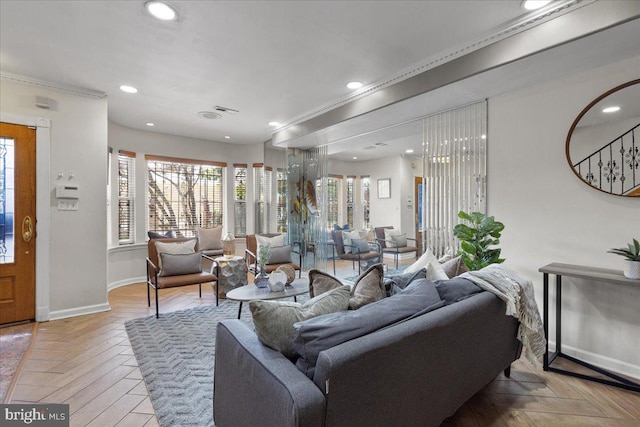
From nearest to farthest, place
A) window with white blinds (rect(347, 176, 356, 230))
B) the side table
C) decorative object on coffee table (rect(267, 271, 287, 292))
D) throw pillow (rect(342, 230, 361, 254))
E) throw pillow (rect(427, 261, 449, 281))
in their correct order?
throw pillow (rect(427, 261, 449, 281)) → decorative object on coffee table (rect(267, 271, 287, 292)) → the side table → throw pillow (rect(342, 230, 361, 254)) → window with white blinds (rect(347, 176, 356, 230))

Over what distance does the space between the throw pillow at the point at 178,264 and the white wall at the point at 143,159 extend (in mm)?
1804

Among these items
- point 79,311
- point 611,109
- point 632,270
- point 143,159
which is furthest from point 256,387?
point 143,159

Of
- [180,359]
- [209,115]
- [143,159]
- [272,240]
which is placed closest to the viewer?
[180,359]

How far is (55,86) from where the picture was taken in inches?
139

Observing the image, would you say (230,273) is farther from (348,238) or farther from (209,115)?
(348,238)

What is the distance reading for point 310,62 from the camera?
2.99 metres

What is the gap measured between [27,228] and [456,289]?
4273 millimetres

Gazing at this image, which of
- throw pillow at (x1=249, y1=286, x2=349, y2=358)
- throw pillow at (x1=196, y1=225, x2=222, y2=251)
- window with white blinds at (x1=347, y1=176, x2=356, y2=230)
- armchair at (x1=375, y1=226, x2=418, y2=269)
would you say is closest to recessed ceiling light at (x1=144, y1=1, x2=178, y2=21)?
throw pillow at (x1=249, y1=286, x2=349, y2=358)

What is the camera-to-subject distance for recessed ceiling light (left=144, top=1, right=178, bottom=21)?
7.06 feet

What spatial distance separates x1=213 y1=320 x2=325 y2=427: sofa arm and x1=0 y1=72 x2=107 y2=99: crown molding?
11.7 feet

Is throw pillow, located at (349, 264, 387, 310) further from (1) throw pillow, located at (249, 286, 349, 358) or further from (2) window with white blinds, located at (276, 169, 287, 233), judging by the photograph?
(2) window with white blinds, located at (276, 169, 287, 233)

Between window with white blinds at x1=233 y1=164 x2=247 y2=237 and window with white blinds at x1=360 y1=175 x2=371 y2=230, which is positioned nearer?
window with white blinds at x1=233 y1=164 x2=247 y2=237

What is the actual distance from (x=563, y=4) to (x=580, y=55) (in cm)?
43

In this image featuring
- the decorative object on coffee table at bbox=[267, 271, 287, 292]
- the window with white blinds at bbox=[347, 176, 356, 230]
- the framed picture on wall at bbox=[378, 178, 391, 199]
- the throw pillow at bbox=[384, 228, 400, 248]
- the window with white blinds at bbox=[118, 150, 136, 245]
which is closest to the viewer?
the decorative object on coffee table at bbox=[267, 271, 287, 292]
